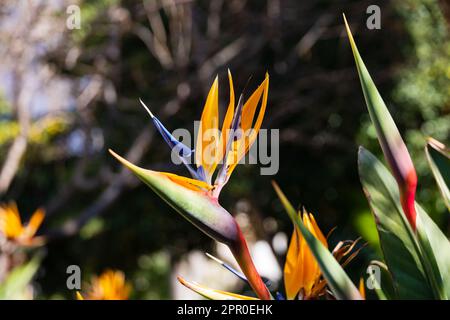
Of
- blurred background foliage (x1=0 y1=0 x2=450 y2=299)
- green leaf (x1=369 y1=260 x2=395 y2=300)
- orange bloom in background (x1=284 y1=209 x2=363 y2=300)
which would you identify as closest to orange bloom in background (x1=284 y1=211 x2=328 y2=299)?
orange bloom in background (x1=284 y1=209 x2=363 y2=300)

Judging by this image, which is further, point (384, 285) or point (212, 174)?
point (384, 285)

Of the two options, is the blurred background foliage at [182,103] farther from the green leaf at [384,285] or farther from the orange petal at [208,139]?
the orange petal at [208,139]

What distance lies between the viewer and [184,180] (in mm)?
607

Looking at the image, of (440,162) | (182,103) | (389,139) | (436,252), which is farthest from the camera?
(182,103)

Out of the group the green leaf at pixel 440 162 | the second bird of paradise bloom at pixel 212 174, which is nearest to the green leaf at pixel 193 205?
the second bird of paradise bloom at pixel 212 174

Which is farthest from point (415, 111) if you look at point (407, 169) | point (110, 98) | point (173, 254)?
point (407, 169)

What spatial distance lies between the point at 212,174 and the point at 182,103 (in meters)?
3.32

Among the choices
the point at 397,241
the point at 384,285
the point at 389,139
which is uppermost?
the point at 389,139

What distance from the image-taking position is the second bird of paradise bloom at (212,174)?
58 centimetres

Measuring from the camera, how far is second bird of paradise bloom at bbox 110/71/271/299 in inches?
23.0

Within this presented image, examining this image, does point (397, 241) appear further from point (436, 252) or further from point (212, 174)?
point (212, 174)

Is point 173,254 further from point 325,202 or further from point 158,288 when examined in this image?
point 325,202

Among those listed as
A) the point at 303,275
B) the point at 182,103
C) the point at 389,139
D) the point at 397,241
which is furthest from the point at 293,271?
the point at 182,103

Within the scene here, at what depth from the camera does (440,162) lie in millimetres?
847
